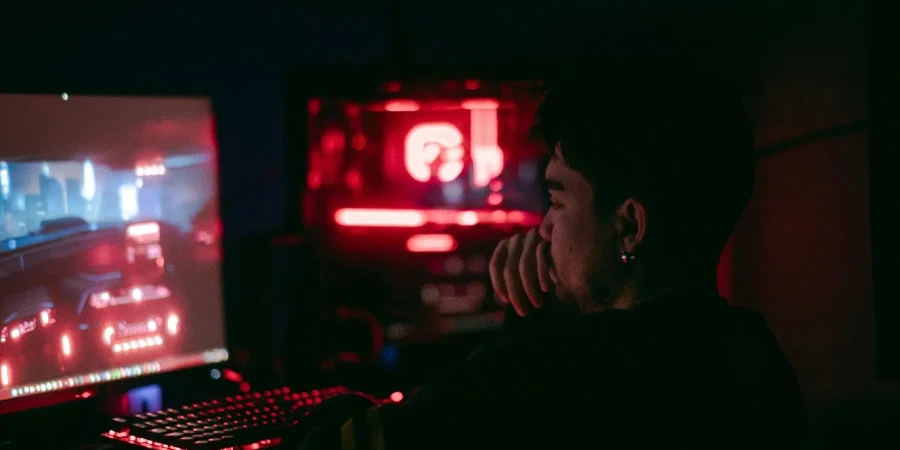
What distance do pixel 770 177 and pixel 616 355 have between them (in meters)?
1.22

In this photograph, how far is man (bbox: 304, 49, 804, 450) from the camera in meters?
0.89

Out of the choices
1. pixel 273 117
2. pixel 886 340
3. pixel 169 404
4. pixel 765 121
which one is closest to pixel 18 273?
pixel 169 404

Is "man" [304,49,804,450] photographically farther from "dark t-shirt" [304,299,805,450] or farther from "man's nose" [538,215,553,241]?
"man's nose" [538,215,553,241]

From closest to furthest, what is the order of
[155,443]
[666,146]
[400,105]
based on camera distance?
[666,146], [155,443], [400,105]

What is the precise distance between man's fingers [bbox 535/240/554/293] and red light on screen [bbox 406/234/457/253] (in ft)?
2.01

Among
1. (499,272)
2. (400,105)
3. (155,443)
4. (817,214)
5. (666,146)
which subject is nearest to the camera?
(666,146)

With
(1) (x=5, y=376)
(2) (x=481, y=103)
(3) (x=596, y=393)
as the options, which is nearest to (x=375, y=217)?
(2) (x=481, y=103)

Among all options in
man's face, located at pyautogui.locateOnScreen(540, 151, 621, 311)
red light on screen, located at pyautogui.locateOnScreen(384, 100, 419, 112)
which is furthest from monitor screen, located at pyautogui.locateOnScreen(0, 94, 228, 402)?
man's face, located at pyautogui.locateOnScreen(540, 151, 621, 311)

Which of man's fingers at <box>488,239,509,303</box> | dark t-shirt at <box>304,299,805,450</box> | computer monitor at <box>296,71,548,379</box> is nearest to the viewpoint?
dark t-shirt at <box>304,299,805,450</box>

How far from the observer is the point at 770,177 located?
76.4 inches

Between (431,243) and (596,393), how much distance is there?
1.07m

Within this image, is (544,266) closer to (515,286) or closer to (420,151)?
(515,286)

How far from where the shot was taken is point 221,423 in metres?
1.37

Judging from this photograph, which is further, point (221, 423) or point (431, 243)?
point (431, 243)
